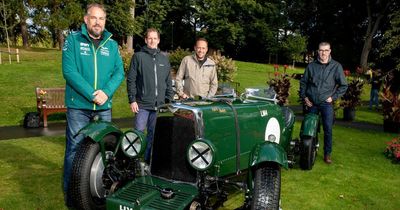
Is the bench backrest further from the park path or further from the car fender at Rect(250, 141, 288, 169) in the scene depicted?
the car fender at Rect(250, 141, 288, 169)

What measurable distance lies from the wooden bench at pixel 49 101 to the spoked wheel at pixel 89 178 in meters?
6.22

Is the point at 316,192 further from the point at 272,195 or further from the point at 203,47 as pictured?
the point at 203,47

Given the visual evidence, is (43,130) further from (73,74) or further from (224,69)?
(224,69)

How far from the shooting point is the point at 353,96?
11945mm

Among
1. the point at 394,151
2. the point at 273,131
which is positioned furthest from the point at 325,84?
the point at 394,151

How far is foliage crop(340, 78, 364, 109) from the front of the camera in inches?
469

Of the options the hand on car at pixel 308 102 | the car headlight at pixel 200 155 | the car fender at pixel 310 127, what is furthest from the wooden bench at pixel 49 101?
the car headlight at pixel 200 155

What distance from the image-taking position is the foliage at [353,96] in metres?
11.9

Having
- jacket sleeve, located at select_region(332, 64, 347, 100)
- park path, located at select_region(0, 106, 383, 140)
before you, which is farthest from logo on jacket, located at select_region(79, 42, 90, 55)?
park path, located at select_region(0, 106, 383, 140)

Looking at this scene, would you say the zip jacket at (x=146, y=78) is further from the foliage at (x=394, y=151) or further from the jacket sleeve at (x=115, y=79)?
the foliage at (x=394, y=151)

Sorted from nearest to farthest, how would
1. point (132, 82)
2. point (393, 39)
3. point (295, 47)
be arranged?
point (132, 82), point (393, 39), point (295, 47)

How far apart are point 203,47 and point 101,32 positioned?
5.81ft

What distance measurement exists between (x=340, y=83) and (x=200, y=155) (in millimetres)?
3663

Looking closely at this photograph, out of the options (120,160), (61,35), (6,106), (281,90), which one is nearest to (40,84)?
(6,106)
